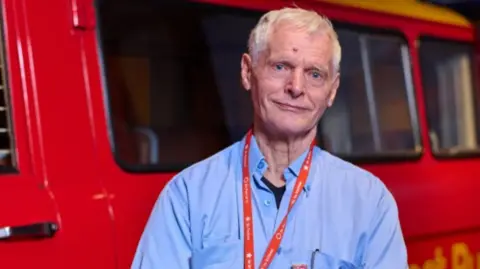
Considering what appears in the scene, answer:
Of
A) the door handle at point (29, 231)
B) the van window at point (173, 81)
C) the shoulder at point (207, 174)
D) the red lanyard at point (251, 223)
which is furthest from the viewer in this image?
the van window at point (173, 81)

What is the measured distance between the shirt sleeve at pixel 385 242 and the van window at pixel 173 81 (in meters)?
1.02

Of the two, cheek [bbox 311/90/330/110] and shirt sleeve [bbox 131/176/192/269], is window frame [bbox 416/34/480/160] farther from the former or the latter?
shirt sleeve [bbox 131/176/192/269]

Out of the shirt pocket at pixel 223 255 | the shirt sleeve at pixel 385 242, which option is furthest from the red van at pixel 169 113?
the shirt sleeve at pixel 385 242

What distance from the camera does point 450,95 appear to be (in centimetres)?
468

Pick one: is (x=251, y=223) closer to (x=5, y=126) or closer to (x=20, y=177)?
(x=20, y=177)

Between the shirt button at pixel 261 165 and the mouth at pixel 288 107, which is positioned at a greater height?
the mouth at pixel 288 107

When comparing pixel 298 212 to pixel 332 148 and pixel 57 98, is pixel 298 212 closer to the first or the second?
pixel 57 98

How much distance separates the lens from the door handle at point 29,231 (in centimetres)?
255

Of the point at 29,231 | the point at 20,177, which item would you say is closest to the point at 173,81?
the point at 20,177

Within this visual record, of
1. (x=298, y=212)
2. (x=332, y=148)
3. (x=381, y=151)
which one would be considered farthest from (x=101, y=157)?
(x=381, y=151)

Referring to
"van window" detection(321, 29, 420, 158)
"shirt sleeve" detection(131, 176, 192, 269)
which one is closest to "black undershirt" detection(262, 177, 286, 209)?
"shirt sleeve" detection(131, 176, 192, 269)

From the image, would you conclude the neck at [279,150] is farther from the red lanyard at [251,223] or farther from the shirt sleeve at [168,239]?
the shirt sleeve at [168,239]

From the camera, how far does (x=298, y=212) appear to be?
2289mm

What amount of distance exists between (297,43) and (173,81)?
1147 millimetres
